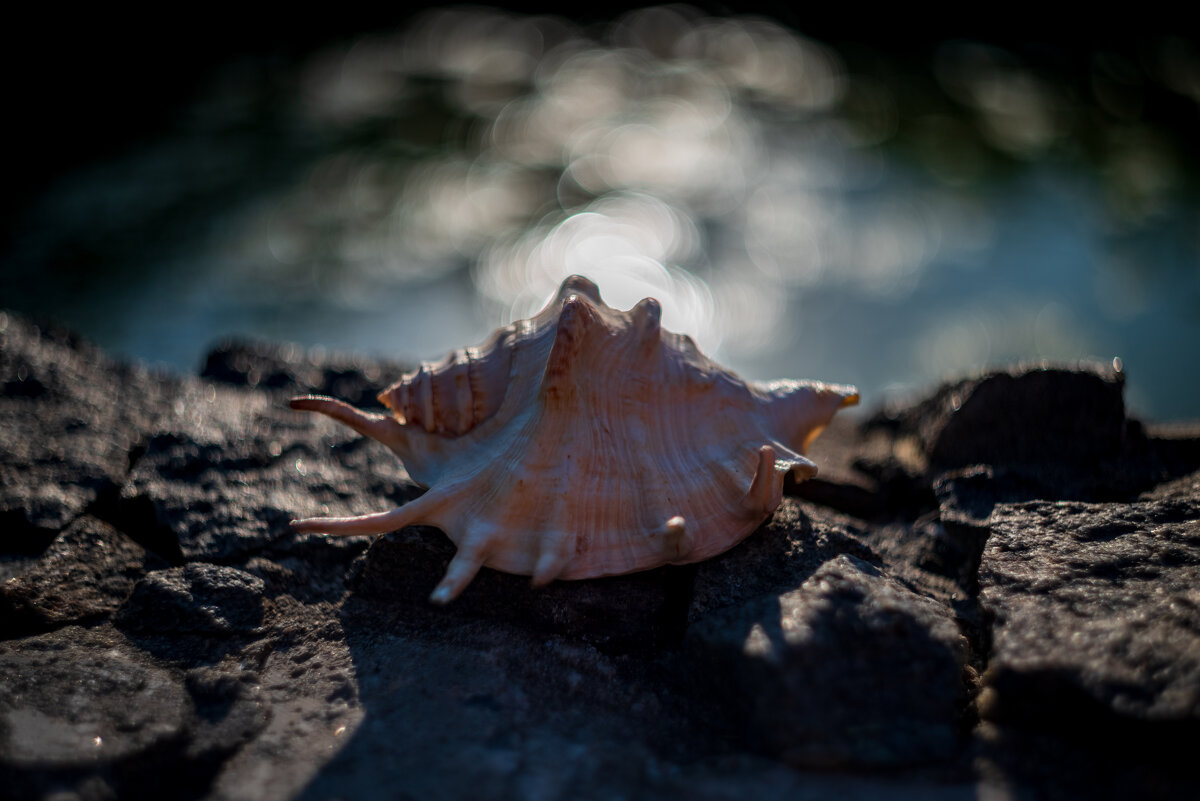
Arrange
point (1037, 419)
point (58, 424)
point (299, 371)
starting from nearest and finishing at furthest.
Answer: point (1037, 419)
point (58, 424)
point (299, 371)

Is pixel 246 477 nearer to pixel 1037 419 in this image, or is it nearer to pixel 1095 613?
pixel 1095 613

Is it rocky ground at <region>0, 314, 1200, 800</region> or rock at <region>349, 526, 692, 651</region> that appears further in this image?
rock at <region>349, 526, 692, 651</region>

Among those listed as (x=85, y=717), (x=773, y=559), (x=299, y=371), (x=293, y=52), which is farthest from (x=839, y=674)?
(x=293, y=52)

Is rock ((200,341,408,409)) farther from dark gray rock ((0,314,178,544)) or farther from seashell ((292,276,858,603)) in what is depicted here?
seashell ((292,276,858,603))

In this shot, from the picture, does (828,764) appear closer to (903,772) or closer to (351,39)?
(903,772)

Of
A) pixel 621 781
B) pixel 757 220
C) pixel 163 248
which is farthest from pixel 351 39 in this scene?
pixel 621 781

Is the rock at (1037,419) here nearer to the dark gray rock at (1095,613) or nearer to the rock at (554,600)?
Answer: the dark gray rock at (1095,613)

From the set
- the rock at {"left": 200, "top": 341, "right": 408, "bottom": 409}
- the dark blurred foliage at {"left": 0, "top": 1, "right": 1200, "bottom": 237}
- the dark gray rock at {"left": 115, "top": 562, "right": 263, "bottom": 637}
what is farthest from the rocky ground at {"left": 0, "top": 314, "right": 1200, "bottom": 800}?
the dark blurred foliage at {"left": 0, "top": 1, "right": 1200, "bottom": 237}
